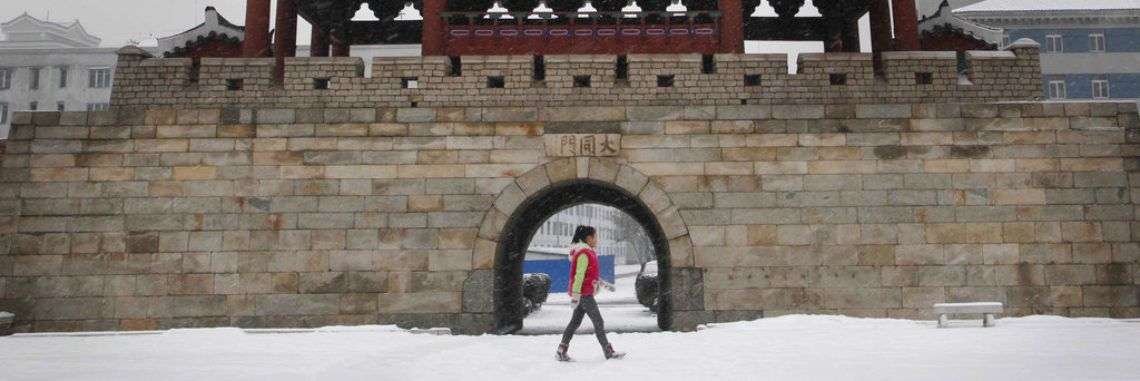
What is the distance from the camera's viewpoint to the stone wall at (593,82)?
28.5ft

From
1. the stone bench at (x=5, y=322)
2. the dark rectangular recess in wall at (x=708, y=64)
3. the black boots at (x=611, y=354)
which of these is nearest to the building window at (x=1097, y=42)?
the dark rectangular recess in wall at (x=708, y=64)

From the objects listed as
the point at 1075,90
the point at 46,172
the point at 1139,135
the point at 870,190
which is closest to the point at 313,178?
the point at 46,172

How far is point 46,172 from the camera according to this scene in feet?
27.7

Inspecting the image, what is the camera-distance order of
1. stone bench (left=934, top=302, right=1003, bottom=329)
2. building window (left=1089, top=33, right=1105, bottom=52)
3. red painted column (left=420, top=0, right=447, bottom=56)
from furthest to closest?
1. building window (left=1089, top=33, right=1105, bottom=52)
2. red painted column (left=420, top=0, right=447, bottom=56)
3. stone bench (left=934, top=302, right=1003, bottom=329)

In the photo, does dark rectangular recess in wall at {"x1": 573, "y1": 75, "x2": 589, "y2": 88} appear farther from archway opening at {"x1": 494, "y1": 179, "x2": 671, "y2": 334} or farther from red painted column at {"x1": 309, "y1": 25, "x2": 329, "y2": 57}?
red painted column at {"x1": 309, "y1": 25, "x2": 329, "y2": 57}

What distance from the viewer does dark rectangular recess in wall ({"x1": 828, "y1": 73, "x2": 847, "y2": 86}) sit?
8.78 m

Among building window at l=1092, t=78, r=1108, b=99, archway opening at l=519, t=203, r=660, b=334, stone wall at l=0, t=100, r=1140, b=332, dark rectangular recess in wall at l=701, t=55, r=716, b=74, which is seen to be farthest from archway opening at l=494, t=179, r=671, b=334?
building window at l=1092, t=78, r=1108, b=99

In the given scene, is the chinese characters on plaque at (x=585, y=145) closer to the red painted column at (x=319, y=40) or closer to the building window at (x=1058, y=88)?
the red painted column at (x=319, y=40)

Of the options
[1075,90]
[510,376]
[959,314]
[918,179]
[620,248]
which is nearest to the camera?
[510,376]

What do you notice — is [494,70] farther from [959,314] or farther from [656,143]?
[959,314]

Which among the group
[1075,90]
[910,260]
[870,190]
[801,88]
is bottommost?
[910,260]

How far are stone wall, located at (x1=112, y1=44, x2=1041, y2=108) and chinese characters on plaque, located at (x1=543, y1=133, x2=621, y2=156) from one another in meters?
0.46

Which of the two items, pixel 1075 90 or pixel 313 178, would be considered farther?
pixel 1075 90

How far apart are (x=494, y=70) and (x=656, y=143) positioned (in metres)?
2.16
